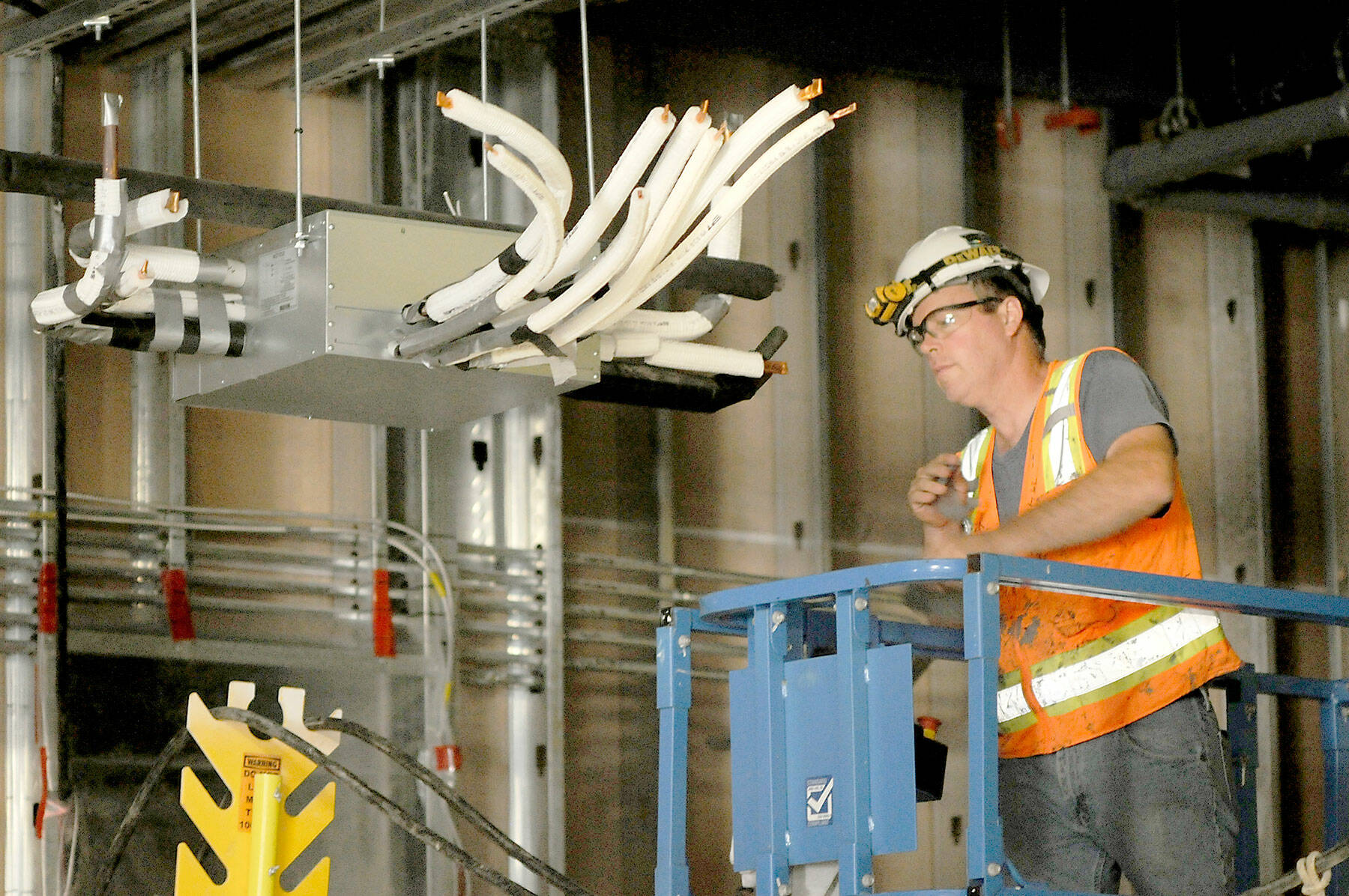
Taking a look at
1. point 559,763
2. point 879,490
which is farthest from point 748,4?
point 559,763

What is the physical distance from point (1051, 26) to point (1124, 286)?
113 centimetres

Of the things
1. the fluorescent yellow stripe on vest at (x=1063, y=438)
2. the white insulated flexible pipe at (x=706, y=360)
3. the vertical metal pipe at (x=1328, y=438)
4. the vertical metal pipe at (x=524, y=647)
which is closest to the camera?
the fluorescent yellow stripe on vest at (x=1063, y=438)

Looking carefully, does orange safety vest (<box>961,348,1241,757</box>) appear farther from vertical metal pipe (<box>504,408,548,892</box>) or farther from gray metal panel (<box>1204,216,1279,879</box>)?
gray metal panel (<box>1204,216,1279,879</box>)

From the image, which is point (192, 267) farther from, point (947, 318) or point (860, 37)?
point (860, 37)

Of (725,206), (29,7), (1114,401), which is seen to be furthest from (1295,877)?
(29,7)

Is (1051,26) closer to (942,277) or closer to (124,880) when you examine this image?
(942,277)

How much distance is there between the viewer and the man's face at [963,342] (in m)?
4.12

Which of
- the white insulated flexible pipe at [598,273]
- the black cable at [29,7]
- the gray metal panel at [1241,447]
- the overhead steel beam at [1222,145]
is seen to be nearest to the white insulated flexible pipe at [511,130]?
the white insulated flexible pipe at [598,273]

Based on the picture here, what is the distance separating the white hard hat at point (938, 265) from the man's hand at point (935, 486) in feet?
1.10

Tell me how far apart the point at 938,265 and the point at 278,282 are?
58.1 inches

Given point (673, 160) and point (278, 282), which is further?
point (278, 282)

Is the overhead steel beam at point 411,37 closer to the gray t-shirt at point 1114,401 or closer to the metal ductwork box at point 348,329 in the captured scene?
the metal ductwork box at point 348,329

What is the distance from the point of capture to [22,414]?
5.34 m

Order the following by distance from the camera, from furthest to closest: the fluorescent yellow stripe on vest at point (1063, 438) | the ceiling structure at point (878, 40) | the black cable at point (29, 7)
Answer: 1. the ceiling structure at point (878, 40)
2. the black cable at point (29, 7)
3. the fluorescent yellow stripe on vest at point (1063, 438)
